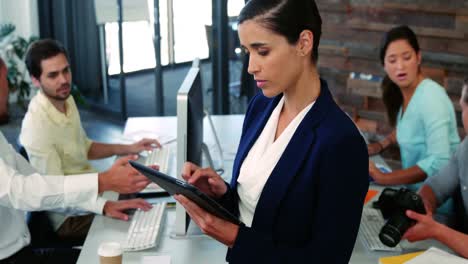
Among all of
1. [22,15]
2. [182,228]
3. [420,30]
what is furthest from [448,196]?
[22,15]

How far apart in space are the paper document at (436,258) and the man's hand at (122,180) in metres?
0.99

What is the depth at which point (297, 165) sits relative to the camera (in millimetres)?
1646

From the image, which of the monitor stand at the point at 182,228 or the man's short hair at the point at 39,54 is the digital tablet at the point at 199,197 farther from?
the man's short hair at the point at 39,54

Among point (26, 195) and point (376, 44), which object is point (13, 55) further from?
point (26, 195)

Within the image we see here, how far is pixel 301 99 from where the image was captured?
5.71 ft

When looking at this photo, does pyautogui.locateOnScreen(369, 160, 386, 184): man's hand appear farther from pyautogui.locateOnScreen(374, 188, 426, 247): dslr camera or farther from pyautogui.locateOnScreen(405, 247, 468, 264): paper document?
pyautogui.locateOnScreen(405, 247, 468, 264): paper document

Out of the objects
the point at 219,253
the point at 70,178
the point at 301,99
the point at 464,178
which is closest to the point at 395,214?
the point at 464,178

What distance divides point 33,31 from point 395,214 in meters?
5.37

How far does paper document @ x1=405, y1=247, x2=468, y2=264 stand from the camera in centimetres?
215

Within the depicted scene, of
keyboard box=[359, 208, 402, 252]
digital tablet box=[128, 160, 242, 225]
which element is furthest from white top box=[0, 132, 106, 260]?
keyboard box=[359, 208, 402, 252]

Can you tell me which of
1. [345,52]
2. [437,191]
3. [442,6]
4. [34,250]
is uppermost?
[442,6]

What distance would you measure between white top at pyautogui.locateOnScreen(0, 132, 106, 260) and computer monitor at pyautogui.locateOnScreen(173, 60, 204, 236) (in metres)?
0.35

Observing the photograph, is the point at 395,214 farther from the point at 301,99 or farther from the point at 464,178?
the point at 301,99

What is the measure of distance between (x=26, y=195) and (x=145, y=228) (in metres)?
0.44
